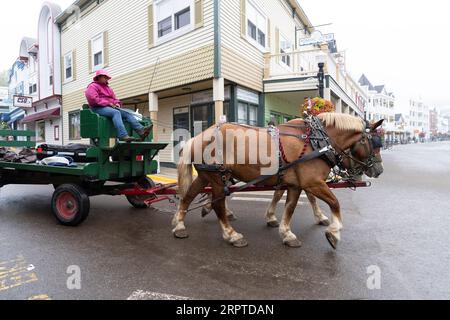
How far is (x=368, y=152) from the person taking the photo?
4043 millimetres

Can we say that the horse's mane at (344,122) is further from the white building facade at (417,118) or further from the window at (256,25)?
the white building facade at (417,118)

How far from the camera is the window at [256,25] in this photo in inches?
465

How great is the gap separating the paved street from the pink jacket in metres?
2.00

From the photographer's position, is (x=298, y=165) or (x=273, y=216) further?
(x=273, y=216)

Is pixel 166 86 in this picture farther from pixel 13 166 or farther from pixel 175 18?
pixel 13 166

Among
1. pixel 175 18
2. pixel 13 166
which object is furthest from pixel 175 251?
pixel 175 18

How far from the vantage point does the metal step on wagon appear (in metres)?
4.66

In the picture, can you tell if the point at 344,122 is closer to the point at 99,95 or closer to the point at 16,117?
the point at 99,95

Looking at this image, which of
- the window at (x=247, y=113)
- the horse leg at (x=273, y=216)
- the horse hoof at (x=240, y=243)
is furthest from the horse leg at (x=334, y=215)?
the window at (x=247, y=113)

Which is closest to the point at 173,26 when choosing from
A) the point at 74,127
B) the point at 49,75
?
the point at 74,127

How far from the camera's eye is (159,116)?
1470 centimetres

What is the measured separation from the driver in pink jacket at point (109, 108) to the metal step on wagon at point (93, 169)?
118 mm

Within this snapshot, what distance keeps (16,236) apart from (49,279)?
1.86 metres

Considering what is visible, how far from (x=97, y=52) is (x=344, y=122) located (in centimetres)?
1468
